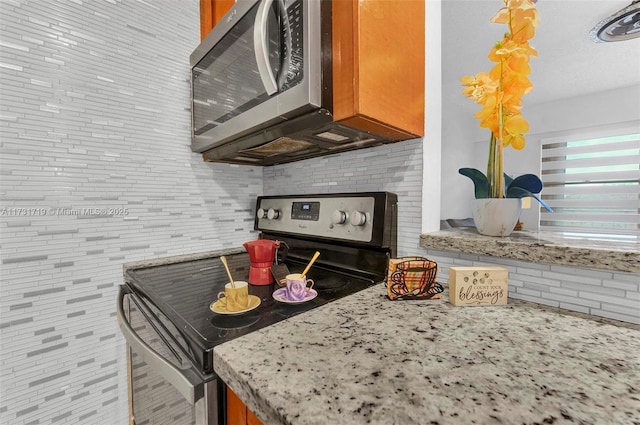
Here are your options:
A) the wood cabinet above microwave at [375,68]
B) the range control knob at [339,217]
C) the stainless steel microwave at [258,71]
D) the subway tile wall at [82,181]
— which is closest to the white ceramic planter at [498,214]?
the wood cabinet above microwave at [375,68]

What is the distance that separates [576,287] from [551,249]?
0.11 metres

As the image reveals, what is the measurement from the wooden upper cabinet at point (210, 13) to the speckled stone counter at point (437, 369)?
126cm

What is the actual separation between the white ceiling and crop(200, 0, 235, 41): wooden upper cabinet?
1.50 meters

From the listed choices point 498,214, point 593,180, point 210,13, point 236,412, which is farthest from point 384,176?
point 593,180

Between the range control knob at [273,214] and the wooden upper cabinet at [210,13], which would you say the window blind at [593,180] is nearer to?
the range control knob at [273,214]

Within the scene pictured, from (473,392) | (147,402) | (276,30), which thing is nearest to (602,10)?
(276,30)

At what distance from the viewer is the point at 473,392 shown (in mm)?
333

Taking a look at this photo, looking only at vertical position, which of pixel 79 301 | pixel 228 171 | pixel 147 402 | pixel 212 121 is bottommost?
pixel 147 402

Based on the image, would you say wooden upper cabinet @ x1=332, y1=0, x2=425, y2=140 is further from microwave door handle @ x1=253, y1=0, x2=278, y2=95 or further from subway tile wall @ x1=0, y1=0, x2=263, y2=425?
subway tile wall @ x1=0, y1=0, x2=263, y2=425

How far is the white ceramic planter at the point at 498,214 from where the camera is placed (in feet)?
2.41

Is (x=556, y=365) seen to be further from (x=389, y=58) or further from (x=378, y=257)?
(x=389, y=58)

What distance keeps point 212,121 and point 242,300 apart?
734 millimetres

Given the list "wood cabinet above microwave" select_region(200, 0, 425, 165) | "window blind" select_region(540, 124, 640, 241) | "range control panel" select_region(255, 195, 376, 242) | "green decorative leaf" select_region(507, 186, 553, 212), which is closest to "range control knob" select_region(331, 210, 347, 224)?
"range control panel" select_region(255, 195, 376, 242)

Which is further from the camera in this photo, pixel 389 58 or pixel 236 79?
pixel 236 79
